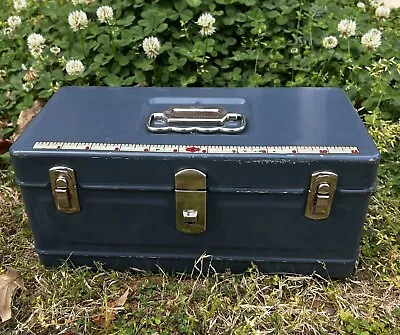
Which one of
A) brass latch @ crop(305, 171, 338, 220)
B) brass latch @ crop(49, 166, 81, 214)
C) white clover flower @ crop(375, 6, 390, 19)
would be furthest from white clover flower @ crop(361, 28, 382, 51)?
brass latch @ crop(49, 166, 81, 214)

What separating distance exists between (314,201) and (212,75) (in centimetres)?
99

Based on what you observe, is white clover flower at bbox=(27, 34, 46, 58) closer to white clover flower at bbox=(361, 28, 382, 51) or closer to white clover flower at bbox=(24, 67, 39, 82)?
white clover flower at bbox=(24, 67, 39, 82)

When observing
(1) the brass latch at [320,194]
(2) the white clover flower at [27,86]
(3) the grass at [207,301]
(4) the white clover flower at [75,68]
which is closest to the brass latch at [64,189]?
(3) the grass at [207,301]

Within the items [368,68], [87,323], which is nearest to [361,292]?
[87,323]

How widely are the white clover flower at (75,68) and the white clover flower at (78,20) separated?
0.52ft

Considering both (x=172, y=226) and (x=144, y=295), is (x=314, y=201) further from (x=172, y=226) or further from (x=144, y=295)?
(x=144, y=295)

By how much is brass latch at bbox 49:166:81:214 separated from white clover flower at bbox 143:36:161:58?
863 mm

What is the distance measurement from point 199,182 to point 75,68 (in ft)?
3.30

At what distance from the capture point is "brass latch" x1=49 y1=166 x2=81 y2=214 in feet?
5.12

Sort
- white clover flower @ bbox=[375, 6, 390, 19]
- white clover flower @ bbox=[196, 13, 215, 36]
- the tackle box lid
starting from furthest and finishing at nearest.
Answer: white clover flower @ bbox=[375, 6, 390, 19], white clover flower @ bbox=[196, 13, 215, 36], the tackle box lid

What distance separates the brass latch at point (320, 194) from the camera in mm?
1519

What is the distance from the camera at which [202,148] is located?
60.5 inches

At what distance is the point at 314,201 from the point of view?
157 centimetres

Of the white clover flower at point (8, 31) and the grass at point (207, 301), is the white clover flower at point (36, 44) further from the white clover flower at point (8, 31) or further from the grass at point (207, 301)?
the grass at point (207, 301)
